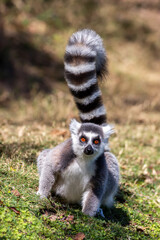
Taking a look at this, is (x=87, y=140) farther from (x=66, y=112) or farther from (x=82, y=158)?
(x=66, y=112)

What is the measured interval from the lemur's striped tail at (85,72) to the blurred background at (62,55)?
3046 millimetres

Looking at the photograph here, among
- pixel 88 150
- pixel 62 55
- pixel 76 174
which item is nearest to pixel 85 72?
pixel 88 150

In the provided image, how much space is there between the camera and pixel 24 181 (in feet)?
13.6

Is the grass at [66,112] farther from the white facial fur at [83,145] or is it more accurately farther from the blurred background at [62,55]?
the white facial fur at [83,145]

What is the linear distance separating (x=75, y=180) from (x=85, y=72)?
141cm

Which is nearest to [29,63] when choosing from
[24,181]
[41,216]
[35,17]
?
[35,17]

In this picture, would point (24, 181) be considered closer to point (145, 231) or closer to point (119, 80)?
point (145, 231)

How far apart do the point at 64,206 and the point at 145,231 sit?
3.44 ft

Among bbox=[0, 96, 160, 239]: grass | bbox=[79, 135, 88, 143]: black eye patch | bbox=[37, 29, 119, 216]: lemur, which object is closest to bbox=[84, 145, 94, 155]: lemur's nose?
bbox=[37, 29, 119, 216]: lemur

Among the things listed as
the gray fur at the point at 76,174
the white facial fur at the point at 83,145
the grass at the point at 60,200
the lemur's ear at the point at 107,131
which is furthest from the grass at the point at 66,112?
the lemur's ear at the point at 107,131

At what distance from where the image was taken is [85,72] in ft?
13.8

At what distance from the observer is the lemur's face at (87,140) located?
3633 mm

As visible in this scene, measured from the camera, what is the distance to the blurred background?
9.21 m

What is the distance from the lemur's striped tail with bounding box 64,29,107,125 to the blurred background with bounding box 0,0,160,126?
3.05m
